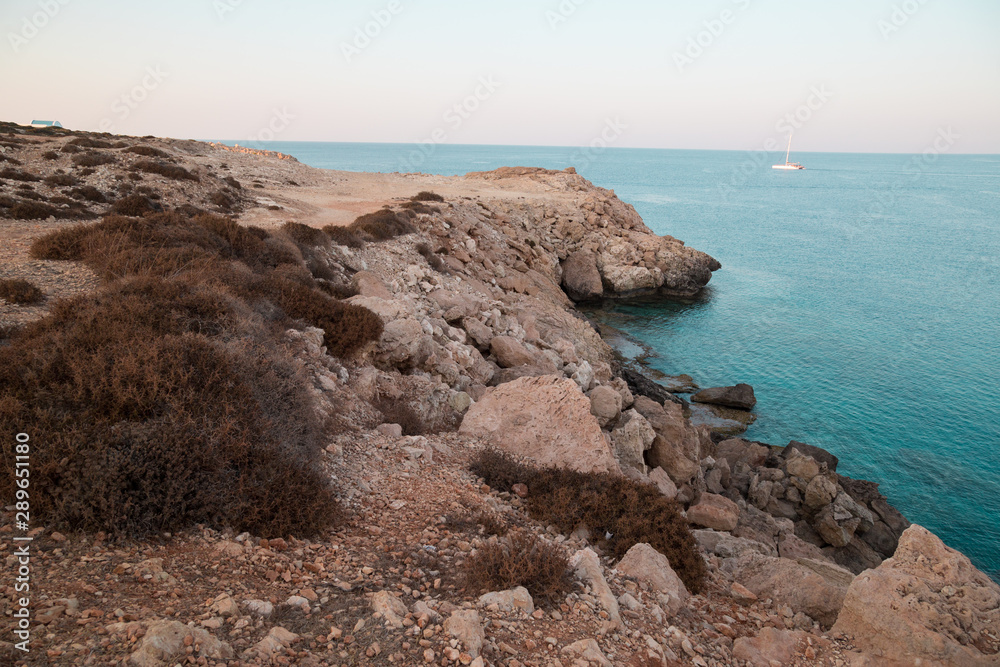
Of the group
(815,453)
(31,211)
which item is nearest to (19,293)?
(31,211)

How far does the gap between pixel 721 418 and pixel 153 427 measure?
70.1 ft

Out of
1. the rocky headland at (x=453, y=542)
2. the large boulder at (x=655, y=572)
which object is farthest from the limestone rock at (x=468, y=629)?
the large boulder at (x=655, y=572)

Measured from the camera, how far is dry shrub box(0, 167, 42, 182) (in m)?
20.2

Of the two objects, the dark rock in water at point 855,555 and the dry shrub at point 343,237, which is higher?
the dry shrub at point 343,237

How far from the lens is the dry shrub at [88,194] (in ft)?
65.9

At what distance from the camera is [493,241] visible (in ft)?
107

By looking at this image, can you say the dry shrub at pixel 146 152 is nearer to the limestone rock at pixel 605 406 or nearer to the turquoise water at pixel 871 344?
the limestone rock at pixel 605 406

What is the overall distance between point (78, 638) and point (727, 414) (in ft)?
75.1

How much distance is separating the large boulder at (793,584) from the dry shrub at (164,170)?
27.1m

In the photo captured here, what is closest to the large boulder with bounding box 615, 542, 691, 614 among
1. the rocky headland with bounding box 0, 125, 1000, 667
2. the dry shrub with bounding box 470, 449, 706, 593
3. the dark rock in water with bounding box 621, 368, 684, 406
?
the rocky headland with bounding box 0, 125, 1000, 667

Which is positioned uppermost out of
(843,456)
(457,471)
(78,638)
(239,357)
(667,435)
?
(239,357)

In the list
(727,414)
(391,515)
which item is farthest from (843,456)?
(391,515)

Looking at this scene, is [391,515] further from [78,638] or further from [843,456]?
[843,456]

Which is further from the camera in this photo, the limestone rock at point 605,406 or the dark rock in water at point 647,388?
the dark rock in water at point 647,388
